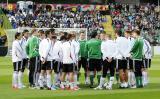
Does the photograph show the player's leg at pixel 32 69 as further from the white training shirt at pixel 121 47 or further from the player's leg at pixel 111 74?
the white training shirt at pixel 121 47

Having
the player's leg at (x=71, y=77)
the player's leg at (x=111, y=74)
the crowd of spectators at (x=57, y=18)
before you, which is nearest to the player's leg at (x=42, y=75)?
the player's leg at (x=71, y=77)

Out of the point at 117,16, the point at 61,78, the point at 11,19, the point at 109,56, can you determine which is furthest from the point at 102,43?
the point at 117,16

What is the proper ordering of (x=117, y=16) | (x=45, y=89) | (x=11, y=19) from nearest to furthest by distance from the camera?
(x=45, y=89)
(x=11, y=19)
(x=117, y=16)

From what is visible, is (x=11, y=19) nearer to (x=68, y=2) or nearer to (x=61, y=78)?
(x=68, y=2)

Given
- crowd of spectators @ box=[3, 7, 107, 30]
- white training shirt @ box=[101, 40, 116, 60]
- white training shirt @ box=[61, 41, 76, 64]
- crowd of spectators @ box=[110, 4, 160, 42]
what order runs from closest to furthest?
white training shirt @ box=[61, 41, 76, 64], white training shirt @ box=[101, 40, 116, 60], crowd of spectators @ box=[3, 7, 107, 30], crowd of spectators @ box=[110, 4, 160, 42]

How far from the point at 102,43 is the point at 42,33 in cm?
233

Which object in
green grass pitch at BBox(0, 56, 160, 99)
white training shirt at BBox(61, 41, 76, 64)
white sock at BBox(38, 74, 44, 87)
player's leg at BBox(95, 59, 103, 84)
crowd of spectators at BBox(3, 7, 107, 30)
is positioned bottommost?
green grass pitch at BBox(0, 56, 160, 99)

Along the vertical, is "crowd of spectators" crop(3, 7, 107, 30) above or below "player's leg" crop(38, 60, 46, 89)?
above

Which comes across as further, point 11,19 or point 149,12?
point 149,12

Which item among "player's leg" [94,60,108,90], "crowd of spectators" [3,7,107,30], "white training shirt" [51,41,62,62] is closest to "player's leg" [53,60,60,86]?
"white training shirt" [51,41,62,62]

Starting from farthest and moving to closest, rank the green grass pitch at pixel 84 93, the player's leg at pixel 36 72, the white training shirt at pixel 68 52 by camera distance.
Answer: the player's leg at pixel 36 72
the white training shirt at pixel 68 52
the green grass pitch at pixel 84 93

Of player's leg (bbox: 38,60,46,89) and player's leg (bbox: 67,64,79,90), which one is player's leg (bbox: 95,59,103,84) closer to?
player's leg (bbox: 67,64,79,90)

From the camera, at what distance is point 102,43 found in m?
22.5

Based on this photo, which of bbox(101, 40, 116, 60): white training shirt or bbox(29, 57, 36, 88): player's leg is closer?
bbox(101, 40, 116, 60): white training shirt
